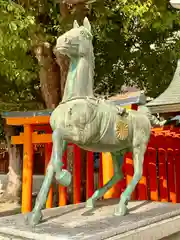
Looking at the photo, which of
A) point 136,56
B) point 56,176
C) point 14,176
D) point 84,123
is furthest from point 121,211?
point 14,176

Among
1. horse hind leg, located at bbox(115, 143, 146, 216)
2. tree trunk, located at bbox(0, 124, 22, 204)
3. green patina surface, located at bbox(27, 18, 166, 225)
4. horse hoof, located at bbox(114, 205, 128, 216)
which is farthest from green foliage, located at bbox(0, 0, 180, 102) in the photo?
horse hoof, located at bbox(114, 205, 128, 216)

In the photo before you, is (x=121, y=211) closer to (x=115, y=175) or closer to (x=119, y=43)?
(x=115, y=175)

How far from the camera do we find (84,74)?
2725mm

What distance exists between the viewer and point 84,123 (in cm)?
257

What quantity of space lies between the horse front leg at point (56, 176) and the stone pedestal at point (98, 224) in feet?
0.23

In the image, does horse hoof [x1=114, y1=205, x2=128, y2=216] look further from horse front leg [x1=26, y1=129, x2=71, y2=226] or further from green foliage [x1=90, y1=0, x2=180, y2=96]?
green foliage [x1=90, y1=0, x2=180, y2=96]

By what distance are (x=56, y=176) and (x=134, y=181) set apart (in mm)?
793

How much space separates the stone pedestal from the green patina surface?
0.14 m

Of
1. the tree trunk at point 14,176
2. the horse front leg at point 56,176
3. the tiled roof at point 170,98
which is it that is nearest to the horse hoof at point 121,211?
the horse front leg at point 56,176

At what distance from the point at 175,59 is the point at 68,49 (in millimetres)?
5095

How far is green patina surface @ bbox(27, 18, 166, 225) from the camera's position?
2479 mm

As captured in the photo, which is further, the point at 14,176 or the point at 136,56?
the point at 14,176

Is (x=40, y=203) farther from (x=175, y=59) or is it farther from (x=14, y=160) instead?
(x=14, y=160)

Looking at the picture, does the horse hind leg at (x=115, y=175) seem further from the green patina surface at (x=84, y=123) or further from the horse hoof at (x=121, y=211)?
the horse hoof at (x=121, y=211)
